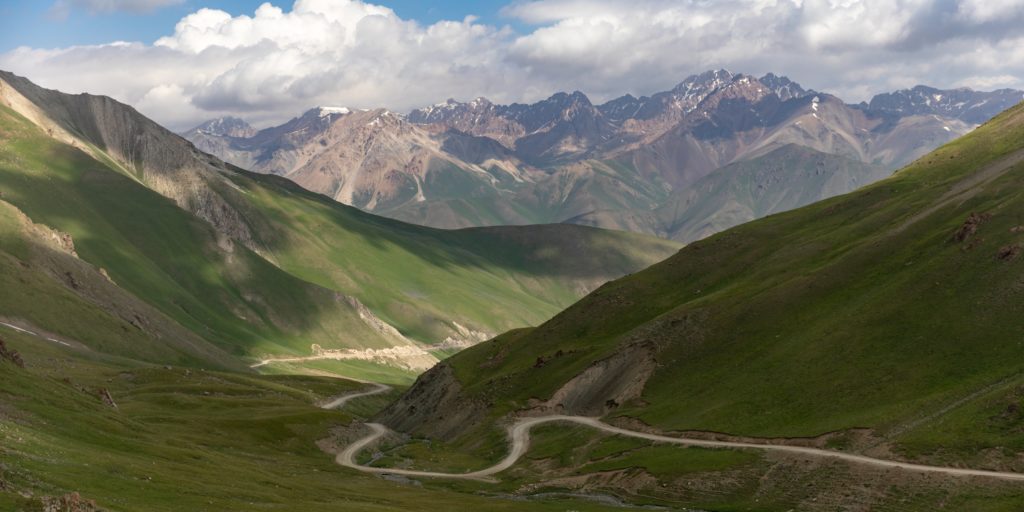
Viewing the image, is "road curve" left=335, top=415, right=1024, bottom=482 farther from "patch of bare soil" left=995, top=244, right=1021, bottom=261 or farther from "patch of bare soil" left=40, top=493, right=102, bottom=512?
"patch of bare soil" left=40, top=493, right=102, bottom=512

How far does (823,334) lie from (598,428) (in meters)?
31.6

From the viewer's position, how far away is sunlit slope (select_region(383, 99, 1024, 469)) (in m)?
90.8

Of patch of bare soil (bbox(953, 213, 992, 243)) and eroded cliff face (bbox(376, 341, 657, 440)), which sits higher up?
patch of bare soil (bbox(953, 213, 992, 243))

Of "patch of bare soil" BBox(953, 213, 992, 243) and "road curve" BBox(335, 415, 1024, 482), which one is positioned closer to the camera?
"road curve" BBox(335, 415, 1024, 482)

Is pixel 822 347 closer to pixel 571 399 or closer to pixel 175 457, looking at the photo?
pixel 571 399

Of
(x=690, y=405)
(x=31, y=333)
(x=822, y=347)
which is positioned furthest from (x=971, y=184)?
(x=31, y=333)

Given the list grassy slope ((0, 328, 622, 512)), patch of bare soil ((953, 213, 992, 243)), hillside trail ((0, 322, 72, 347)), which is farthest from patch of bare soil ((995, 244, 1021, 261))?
hillside trail ((0, 322, 72, 347))

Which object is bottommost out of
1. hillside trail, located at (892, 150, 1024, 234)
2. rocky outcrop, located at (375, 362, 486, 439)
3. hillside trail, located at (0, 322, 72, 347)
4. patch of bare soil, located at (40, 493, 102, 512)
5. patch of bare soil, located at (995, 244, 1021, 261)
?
rocky outcrop, located at (375, 362, 486, 439)

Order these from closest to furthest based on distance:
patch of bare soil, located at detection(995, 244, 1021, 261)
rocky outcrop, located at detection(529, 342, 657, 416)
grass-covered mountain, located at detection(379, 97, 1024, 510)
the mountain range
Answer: the mountain range
grass-covered mountain, located at detection(379, 97, 1024, 510)
patch of bare soil, located at detection(995, 244, 1021, 261)
rocky outcrop, located at detection(529, 342, 657, 416)

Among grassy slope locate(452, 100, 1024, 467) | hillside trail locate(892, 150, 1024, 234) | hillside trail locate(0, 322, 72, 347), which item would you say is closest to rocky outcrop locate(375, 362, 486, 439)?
grassy slope locate(452, 100, 1024, 467)

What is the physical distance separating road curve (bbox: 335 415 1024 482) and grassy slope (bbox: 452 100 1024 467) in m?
2.78

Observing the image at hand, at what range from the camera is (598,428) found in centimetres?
11525

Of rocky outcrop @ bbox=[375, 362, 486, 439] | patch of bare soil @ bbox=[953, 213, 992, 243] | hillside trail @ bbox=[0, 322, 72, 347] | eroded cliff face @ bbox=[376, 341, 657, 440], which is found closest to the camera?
patch of bare soil @ bbox=[953, 213, 992, 243]

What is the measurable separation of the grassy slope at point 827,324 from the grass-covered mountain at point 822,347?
0.29 metres
